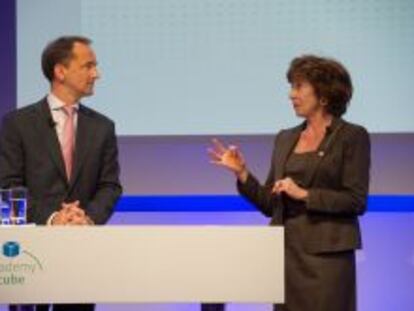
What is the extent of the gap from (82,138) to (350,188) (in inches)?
44.8

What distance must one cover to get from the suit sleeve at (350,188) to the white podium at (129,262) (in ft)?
1.29

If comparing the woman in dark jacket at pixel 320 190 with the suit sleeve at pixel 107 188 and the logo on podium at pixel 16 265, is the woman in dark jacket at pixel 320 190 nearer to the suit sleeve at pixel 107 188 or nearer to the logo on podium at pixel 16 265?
the suit sleeve at pixel 107 188

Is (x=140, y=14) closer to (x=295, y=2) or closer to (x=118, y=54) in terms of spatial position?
(x=118, y=54)

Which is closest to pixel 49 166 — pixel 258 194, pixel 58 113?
pixel 58 113

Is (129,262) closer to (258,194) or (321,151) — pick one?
(258,194)

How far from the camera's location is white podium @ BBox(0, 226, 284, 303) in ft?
9.57

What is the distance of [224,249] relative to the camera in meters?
2.92

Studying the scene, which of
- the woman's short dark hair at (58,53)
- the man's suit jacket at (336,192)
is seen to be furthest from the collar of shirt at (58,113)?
the man's suit jacket at (336,192)

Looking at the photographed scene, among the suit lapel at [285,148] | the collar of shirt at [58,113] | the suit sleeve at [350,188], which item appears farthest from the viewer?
the collar of shirt at [58,113]

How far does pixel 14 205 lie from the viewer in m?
3.15

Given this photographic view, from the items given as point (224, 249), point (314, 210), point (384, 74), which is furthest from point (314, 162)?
point (384, 74)

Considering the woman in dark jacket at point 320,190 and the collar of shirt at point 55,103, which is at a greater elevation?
the collar of shirt at point 55,103

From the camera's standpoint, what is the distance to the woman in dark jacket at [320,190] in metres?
3.30

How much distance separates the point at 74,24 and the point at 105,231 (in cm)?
225
